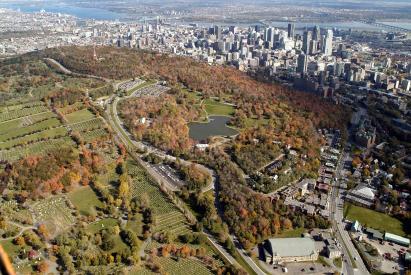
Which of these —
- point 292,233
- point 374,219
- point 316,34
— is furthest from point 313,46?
point 292,233

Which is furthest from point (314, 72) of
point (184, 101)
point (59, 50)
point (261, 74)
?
point (59, 50)

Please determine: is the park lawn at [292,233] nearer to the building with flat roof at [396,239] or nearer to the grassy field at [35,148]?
the building with flat roof at [396,239]

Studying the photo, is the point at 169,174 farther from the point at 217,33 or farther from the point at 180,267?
the point at 217,33

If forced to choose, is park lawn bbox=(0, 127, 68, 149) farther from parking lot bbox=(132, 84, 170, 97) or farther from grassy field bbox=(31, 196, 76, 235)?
parking lot bbox=(132, 84, 170, 97)

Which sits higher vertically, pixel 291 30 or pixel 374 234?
pixel 291 30

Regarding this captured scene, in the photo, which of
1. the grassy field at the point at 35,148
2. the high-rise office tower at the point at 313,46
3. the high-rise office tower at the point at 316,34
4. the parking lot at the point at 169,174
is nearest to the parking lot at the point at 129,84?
the grassy field at the point at 35,148

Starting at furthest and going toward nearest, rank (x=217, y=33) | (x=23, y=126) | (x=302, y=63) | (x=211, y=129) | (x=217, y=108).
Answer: (x=217, y=33), (x=302, y=63), (x=217, y=108), (x=211, y=129), (x=23, y=126)
